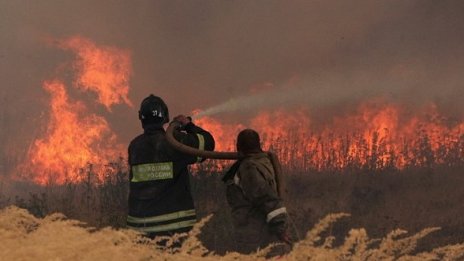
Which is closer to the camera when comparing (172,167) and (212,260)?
(212,260)

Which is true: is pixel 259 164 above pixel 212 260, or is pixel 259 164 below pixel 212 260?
above

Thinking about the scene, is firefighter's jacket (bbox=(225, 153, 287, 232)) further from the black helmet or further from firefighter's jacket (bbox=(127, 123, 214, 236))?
the black helmet

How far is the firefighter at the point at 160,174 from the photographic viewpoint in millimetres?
5891

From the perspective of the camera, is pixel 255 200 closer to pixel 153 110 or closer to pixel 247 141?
pixel 247 141

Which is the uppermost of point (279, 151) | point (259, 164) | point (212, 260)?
point (279, 151)

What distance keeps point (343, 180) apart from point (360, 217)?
2.34 m

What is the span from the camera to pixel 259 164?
532cm

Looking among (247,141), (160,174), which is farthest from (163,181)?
(247,141)

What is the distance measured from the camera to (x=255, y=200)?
530cm

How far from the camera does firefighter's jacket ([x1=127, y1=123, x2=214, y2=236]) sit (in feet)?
19.3

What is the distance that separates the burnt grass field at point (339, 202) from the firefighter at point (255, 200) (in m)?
3.56

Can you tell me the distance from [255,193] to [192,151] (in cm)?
63

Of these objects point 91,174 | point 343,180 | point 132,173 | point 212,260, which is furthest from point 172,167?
point 343,180

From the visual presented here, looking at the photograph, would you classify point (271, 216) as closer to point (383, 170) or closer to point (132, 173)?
point (132, 173)
